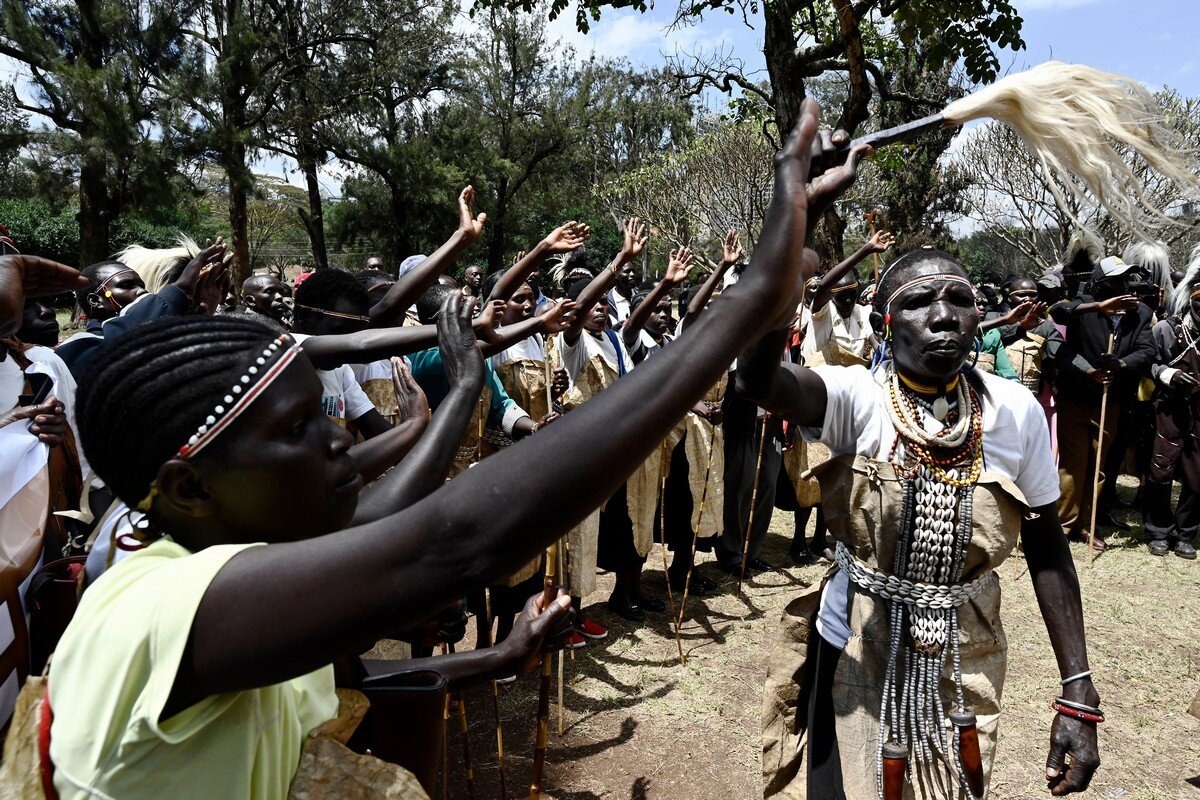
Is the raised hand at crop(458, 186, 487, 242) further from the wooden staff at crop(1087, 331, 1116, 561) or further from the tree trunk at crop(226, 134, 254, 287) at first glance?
the tree trunk at crop(226, 134, 254, 287)

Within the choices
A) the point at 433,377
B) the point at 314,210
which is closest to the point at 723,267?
the point at 433,377

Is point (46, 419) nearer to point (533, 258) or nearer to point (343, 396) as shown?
point (343, 396)

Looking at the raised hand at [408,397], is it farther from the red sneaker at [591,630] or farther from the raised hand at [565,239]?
the red sneaker at [591,630]

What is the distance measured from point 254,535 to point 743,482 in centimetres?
609

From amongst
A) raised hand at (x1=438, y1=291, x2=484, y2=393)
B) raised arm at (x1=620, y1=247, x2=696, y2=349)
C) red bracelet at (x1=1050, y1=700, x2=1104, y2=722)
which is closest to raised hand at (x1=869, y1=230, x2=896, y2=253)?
raised arm at (x1=620, y1=247, x2=696, y2=349)

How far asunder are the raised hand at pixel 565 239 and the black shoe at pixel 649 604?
311 cm

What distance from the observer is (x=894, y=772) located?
2.42 meters

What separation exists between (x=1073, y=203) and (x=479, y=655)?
218cm

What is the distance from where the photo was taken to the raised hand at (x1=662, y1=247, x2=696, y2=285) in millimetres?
4988

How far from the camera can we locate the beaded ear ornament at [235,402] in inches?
46.8

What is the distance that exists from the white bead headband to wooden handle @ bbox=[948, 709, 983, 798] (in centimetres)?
215

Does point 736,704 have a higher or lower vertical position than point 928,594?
lower

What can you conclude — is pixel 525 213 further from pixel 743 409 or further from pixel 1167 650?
pixel 1167 650

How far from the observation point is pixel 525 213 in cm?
3319
